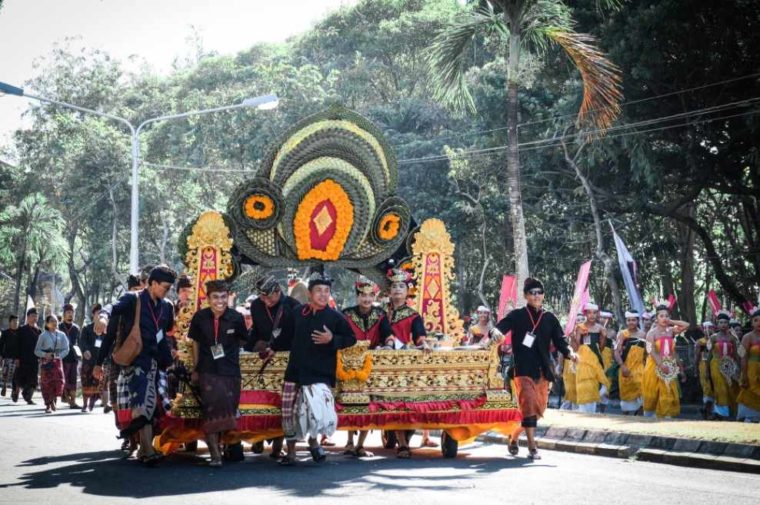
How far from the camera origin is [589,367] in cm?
1708

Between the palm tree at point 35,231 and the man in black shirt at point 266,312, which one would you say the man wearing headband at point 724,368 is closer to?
the man in black shirt at point 266,312

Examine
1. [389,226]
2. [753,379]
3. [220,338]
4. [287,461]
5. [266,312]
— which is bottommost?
[287,461]

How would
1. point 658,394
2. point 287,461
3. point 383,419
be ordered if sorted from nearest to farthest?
point 287,461 < point 383,419 < point 658,394

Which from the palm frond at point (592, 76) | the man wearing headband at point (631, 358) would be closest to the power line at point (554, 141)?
the palm frond at point (592, 76)

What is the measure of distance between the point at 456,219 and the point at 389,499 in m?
25.4

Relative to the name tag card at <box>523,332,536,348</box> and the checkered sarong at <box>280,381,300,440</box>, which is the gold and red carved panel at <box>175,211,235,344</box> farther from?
the name tag card at <box>523,332,536,348</box>

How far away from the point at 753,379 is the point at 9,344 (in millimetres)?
15135

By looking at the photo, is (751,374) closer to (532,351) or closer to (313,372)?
(532,351)

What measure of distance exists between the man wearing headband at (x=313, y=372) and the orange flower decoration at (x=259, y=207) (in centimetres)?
261

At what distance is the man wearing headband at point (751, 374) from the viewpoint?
15477 mm

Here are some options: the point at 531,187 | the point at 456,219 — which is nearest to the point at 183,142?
the point at 456,219

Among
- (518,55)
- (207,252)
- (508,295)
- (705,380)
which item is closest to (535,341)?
(207,252)

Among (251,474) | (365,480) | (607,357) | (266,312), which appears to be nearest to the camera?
(365,480)

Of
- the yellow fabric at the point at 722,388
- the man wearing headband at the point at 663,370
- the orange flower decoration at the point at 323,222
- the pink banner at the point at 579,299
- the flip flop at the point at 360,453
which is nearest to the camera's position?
the flip flop at the point at 360,453
